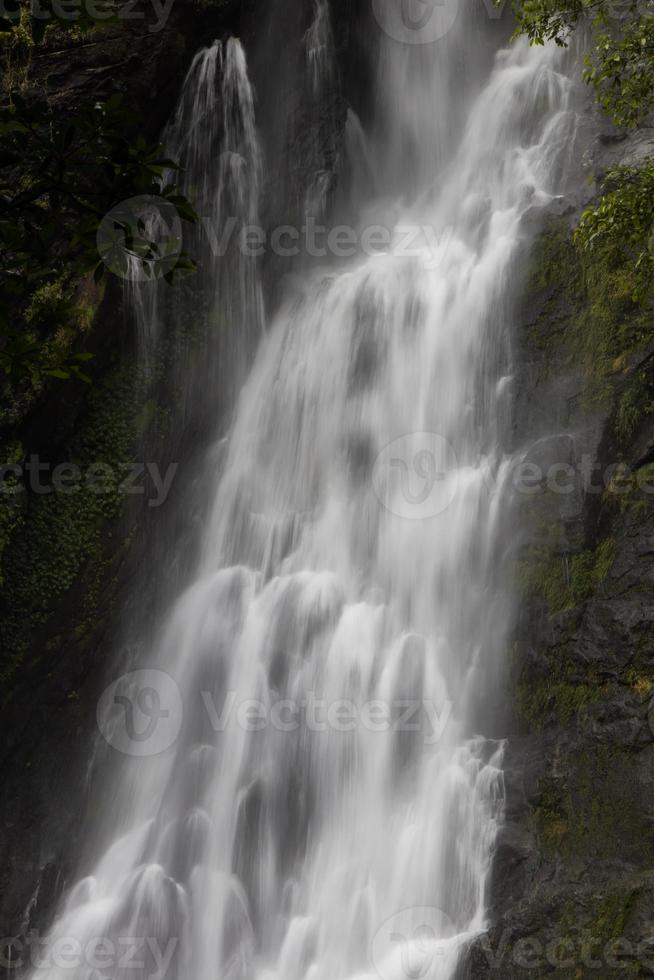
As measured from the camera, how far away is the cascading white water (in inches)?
404

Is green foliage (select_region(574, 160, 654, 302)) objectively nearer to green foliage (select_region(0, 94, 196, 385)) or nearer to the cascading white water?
the cascading white water

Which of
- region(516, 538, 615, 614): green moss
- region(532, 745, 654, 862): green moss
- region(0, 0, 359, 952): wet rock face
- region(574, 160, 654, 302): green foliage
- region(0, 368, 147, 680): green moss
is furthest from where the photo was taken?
region(0, 368, 147, 680): green moss

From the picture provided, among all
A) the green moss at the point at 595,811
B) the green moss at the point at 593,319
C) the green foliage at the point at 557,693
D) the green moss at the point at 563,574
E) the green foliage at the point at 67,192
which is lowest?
the green moss at the point at 595,811

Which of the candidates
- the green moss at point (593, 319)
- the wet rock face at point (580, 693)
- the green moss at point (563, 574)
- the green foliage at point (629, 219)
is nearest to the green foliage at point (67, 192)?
the green foliage at point (629, 219)

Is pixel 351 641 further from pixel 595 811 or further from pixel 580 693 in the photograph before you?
pixel 595 811

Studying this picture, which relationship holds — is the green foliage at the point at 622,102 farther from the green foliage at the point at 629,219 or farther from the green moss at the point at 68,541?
the green moss at the point at 68,541

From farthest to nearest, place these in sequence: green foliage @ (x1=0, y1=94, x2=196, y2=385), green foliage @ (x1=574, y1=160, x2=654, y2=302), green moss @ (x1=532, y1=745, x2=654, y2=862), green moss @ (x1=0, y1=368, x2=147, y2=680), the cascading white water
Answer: green moss @ (x1=0, y1=368, x2=147, y2=680) < the cascading white water < green moss @ (x1=532, y1=745, x2=654, y2=862) < green foliage @ (x1=574, y1=160, x2=654, y2=302) < green foliage @ (x1=0, y1=94, x2=196, y2=385)

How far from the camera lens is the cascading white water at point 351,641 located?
1027 centimetres

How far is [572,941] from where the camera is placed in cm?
874

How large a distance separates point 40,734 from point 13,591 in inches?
89.0

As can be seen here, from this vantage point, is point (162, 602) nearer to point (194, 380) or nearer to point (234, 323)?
point (194, 380)

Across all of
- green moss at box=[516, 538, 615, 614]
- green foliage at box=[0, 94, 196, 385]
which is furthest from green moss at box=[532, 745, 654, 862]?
green foliage at box=[0, 94, 196, 385]

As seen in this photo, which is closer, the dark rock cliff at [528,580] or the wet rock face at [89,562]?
the dark rock cliff at [528,580]

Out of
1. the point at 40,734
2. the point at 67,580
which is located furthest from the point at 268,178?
the point at 40,734
